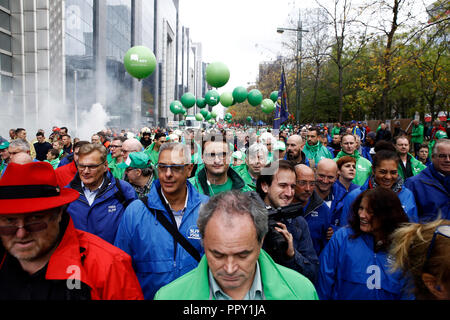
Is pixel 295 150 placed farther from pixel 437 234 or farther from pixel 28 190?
pixel 28 190

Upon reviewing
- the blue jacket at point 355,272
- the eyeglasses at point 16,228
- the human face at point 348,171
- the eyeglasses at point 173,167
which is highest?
the eyeglasses at point 173,167

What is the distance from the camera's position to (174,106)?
731 inches

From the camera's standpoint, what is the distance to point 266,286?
1.85 meters

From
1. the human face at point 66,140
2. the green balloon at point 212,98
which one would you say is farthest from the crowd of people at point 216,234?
the green balloon at point 212,98

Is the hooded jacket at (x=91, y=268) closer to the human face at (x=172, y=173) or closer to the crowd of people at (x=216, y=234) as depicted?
the crowd of people at (x=216, y=234)

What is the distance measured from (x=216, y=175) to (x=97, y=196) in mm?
1355

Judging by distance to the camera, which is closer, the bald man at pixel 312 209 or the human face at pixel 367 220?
the human face at pixel 367 220

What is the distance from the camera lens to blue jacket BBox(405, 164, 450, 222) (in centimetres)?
404

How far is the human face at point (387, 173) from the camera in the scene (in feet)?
12.6

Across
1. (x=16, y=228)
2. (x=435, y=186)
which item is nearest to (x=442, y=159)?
(x=435, y=186)

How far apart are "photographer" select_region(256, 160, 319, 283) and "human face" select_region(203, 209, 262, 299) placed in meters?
0.46

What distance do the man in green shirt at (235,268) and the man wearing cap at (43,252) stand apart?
1.25 ft

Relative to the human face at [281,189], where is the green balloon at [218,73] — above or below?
above

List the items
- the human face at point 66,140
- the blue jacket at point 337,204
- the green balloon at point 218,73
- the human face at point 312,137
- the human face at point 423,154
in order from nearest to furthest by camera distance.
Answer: the blue jacket at point 337,204
the human face at point 423,154
the human face at point 312,137
the human face at point 66,140
the green balloon at point 218,73
